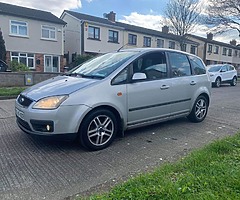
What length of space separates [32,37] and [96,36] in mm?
7560

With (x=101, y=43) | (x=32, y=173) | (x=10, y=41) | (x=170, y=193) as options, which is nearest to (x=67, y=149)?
(x=32, y=173)

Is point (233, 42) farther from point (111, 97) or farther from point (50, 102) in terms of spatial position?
point (50, 102)

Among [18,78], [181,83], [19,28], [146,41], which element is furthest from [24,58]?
[181,83]

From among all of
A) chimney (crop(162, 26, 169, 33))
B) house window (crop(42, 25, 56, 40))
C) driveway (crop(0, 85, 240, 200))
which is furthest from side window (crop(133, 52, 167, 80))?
chimney (crop(162, 26, 169, 33))

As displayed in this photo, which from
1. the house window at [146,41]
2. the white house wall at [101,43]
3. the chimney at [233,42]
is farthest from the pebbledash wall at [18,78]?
the chimney at [233,42]

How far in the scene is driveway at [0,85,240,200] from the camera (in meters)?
2.74

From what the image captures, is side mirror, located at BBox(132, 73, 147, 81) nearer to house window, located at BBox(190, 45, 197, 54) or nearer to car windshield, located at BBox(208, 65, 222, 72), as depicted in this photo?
car windshield, located at BBox(208, 65, 222, 72)

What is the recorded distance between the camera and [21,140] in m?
4.23

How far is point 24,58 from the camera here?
2209 cm

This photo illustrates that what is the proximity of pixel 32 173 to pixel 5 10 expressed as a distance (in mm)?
22063

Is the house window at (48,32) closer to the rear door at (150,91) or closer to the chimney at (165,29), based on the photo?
the chimney at (165,29)

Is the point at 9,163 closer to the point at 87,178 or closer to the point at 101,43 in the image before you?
the point at 87,178

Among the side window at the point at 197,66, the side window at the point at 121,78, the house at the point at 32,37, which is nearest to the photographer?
the side window at the point at 121,78

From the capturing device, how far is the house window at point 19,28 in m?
20.9
